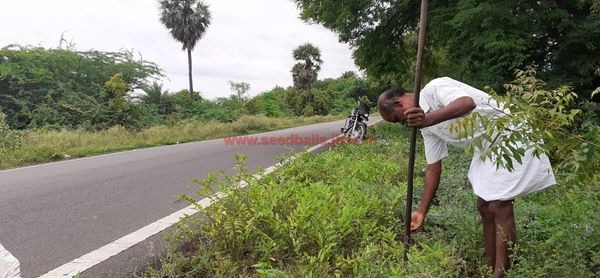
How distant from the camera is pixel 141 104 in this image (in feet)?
93.0

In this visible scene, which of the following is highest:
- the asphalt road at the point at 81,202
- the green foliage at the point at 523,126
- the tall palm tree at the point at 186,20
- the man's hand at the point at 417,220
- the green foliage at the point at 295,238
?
the tall palm tree at the point at 186,20

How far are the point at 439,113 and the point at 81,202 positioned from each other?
5122mm

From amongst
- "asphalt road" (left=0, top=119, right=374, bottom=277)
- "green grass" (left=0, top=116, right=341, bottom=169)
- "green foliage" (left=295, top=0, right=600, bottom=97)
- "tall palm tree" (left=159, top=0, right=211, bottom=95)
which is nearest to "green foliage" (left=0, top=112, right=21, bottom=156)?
"green grass" (left=0, top=116, right=341, bottom=169)

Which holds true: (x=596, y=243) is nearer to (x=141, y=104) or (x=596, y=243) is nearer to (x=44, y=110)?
(x=44, y=110)

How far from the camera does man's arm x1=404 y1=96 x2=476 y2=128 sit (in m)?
2.47

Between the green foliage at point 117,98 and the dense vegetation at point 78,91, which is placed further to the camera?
the green foliage at point 117,98

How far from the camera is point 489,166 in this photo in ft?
8.86

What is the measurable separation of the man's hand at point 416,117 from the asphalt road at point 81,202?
9.91 ft

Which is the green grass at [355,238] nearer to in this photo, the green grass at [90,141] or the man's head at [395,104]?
the man's head at [395,104]

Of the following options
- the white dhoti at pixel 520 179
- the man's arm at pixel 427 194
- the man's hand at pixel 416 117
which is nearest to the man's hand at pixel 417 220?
the man's arm at pixel 427 194

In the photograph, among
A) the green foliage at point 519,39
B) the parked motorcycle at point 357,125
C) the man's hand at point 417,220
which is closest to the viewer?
the man's hand at point 417,220

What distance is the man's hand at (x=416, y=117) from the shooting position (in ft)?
8.11

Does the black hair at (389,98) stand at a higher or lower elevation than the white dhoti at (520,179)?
higher

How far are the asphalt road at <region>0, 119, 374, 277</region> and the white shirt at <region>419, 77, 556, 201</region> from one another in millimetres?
3205
